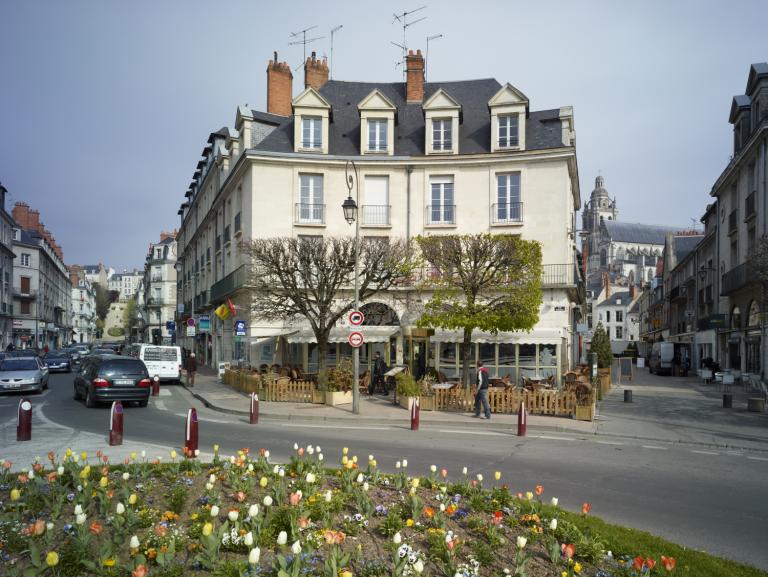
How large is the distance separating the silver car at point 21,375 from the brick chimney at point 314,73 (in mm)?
18802

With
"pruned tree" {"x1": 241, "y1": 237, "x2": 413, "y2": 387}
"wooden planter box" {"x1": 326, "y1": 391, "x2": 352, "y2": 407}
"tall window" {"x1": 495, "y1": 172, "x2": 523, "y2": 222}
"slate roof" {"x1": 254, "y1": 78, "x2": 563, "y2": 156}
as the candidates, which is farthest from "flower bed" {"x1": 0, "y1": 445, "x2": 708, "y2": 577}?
"slate roof" {"x1": 254, "y1": 78, "x2": 563, "y2": 156}

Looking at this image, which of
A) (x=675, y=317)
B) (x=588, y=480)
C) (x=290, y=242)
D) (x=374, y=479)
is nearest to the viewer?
(x=374, y=479)

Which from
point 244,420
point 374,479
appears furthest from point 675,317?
point 374,479

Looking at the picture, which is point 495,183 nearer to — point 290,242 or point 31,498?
point 290,242

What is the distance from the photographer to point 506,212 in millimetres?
27141

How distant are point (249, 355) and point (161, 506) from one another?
23.2 m

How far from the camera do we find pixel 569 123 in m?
27.2

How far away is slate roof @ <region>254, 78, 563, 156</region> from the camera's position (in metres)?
27.7

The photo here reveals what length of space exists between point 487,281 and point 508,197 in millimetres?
7825

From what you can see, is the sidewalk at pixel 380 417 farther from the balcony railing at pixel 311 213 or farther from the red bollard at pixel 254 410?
the balcony railing at pixel 311 213

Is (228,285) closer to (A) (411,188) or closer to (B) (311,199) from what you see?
(B) (311,199)

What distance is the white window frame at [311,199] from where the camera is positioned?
28078 mm

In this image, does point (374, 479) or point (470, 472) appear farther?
point (470, 472)

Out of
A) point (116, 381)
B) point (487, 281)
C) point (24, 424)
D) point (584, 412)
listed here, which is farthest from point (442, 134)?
point (24, 424)
